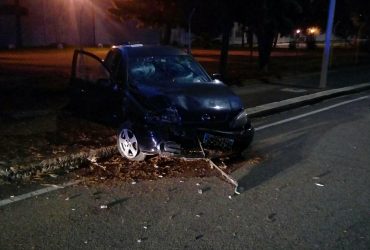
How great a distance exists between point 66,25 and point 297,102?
3115 cm

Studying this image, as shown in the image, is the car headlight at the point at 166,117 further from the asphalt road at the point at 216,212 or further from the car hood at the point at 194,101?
the asphalt road at the point at 216,212

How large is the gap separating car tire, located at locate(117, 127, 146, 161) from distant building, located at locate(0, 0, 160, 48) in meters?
30.8

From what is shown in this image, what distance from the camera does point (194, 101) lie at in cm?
641

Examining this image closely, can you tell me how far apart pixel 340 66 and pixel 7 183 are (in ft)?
68.7

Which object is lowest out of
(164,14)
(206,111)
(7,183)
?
(7,183)

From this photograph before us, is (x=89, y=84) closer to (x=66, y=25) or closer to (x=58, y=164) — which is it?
(x=58, y=164)

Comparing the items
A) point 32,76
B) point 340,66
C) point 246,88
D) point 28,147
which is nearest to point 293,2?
point 246,88

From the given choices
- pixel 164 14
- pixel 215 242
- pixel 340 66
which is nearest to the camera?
pixel 215 242

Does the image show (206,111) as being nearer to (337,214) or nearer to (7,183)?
(337,214)

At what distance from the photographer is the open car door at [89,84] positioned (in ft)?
25.1

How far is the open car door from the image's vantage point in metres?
7.64

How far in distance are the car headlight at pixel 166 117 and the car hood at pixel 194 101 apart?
0.06 meters

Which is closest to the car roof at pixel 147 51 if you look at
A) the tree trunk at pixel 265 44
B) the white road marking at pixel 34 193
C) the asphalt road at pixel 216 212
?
the asphalt road at pixel 216 212

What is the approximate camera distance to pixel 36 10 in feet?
125
